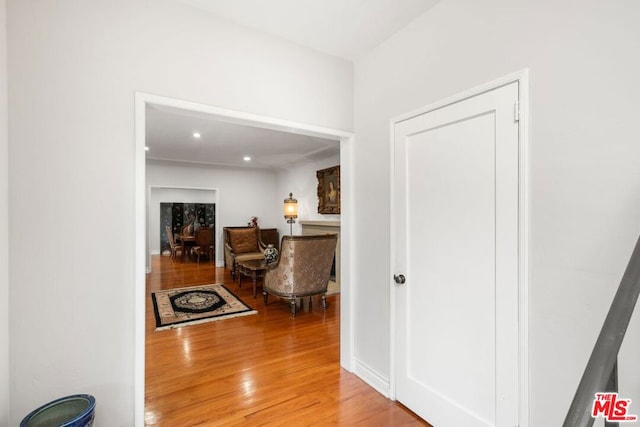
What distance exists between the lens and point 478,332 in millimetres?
1650

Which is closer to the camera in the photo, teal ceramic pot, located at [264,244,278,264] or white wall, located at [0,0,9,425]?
white wall, located at [0,0,9,425]

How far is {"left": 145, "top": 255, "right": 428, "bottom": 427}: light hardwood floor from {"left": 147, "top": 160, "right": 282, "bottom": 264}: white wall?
386 centimetres

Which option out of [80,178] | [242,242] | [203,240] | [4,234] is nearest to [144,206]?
[80,178]

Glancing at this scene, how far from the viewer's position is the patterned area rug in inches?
148

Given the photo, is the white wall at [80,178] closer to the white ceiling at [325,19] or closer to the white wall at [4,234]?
the white wall at [4,234]

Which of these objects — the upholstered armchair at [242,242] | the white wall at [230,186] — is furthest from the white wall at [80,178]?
the white wall at [230,186]

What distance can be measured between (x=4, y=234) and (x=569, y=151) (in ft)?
8.79

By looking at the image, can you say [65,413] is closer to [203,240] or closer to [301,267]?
[301,267]

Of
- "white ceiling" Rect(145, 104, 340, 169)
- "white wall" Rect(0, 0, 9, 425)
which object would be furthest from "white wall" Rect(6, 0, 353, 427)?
"white ceiling" Rect(145, 104, 340, 169)

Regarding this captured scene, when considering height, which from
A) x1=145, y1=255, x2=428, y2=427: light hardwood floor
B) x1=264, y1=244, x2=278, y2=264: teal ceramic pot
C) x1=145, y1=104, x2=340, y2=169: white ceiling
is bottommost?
x1=145, y1=255, x2=428, y2=427: light hardwood floor

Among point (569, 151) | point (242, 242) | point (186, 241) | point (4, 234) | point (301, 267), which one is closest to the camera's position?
point (569, 151)

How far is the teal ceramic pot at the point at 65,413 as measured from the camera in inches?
53.5

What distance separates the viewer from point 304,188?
266 inches

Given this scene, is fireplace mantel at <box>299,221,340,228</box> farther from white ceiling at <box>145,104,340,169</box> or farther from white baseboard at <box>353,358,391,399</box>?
white baseboard at <box>353,358,391,399</box>
